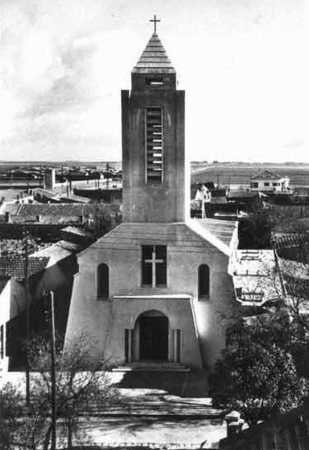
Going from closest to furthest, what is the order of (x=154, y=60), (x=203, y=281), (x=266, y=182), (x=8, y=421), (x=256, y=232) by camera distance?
1. (x=8, y=421)
2. (x=203, y=281)
3. (x=154, y=60)
4. (x=256, y=232)
5. (x=266, y=182)

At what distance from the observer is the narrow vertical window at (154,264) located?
3059 cm

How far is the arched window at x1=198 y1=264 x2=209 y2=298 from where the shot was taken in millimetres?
30422

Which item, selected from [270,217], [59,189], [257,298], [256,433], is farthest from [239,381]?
[59,189]

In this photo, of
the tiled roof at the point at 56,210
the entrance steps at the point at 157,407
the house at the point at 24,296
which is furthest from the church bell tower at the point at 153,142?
the tiled roof at the point at 56,210

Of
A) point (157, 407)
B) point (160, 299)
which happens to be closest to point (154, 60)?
point (160, 299)

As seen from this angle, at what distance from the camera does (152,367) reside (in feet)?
97.3

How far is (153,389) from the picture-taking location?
27.4 metres

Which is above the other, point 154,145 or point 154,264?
point 154,145

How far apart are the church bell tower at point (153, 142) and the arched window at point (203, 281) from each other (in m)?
2.71

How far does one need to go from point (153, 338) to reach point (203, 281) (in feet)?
12.6

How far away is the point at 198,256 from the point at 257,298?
8.41 meters

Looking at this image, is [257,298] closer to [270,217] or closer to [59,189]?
[270,217]

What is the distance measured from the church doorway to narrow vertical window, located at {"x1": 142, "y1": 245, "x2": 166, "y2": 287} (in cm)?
182

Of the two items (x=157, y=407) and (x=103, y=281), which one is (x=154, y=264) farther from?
(x=157, y=407)
